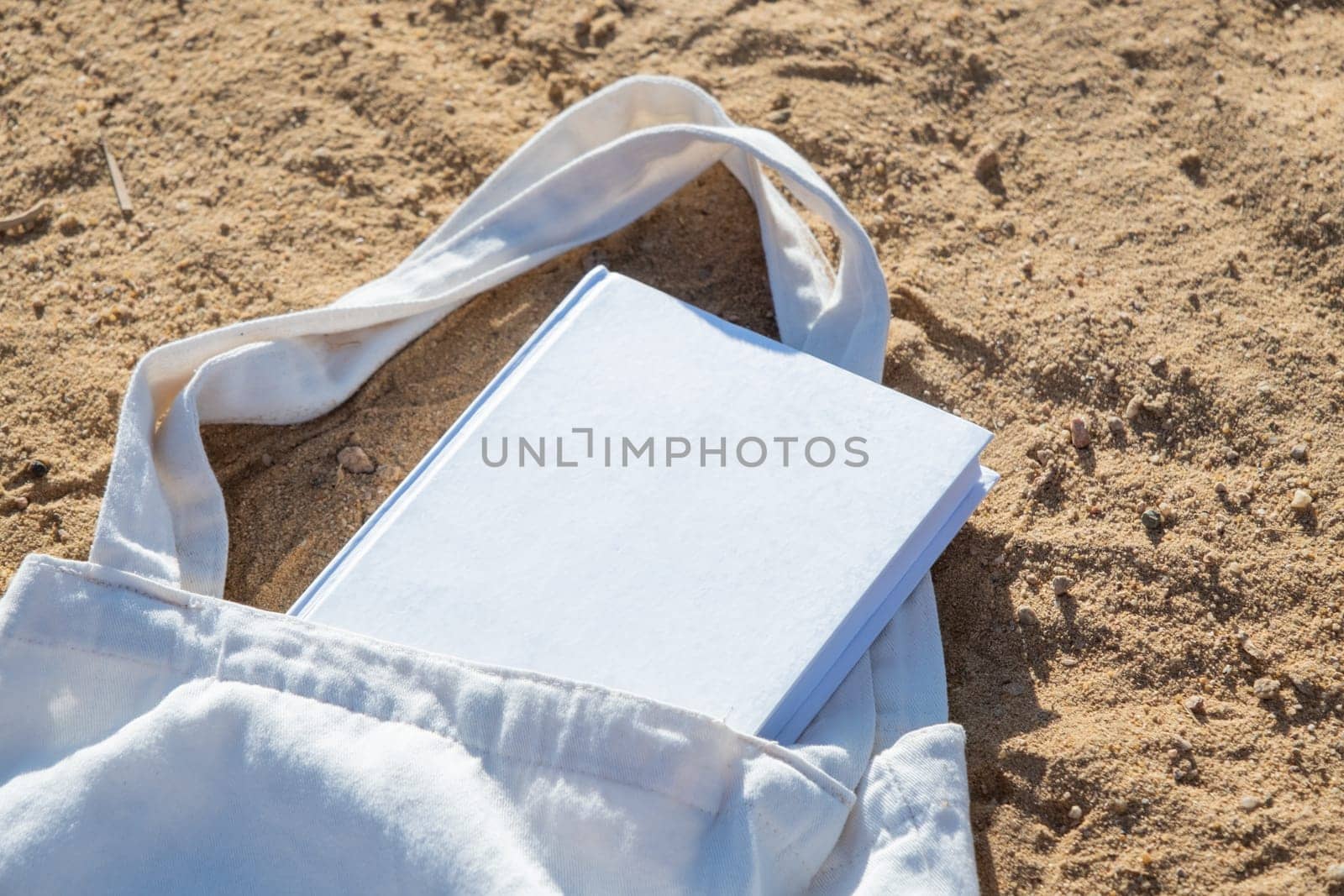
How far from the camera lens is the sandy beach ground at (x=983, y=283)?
1.30 meters

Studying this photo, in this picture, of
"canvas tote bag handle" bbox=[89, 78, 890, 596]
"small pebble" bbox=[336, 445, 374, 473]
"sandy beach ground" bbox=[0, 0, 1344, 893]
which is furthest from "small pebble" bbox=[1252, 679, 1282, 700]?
"small pebble" bbox=[336, 445, 374, 473]

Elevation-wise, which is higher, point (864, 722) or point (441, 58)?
point (441, 58)

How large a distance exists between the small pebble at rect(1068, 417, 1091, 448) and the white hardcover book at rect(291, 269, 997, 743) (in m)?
0.16

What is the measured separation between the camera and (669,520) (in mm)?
1353

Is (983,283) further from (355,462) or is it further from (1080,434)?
(355,462)

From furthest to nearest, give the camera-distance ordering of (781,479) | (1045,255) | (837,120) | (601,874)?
(837,120), (1045,255), (781,479), (601,874)

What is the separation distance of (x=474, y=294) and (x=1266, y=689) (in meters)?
1.13

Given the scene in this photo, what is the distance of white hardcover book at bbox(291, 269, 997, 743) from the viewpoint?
1272mm

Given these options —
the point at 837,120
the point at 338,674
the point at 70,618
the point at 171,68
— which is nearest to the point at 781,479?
the point at 338,674

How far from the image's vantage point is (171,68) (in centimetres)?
187

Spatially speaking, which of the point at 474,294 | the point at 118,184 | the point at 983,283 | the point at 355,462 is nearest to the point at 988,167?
the point at 983,283

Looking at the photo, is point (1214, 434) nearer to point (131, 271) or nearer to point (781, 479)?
point (781, 479)

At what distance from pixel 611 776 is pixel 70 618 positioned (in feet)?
2.04

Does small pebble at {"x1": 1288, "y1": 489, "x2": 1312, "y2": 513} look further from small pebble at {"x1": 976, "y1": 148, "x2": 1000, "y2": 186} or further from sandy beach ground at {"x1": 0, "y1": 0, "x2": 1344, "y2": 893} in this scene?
small pebble at {"x1": 976, "y1": 148, "x2": 1000, "y2": 186}
